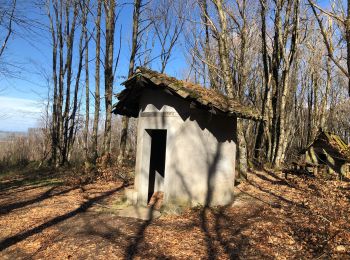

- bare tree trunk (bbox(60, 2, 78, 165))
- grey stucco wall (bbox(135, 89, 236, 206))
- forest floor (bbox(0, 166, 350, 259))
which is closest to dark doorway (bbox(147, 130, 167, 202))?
forest floor (bbox(0, 166, 350, 259))

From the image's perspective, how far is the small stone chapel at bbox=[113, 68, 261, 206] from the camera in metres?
7.51

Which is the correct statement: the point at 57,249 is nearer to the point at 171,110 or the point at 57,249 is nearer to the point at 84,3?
the point at 171,110

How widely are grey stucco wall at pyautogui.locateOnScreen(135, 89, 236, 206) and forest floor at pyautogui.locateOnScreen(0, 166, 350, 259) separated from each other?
0.43 metres

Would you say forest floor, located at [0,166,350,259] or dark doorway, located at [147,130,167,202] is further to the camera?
dark doorway, located at [147,130,167,202]

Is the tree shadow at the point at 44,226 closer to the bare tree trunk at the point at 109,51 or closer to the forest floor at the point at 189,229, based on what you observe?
the forest floor at the point at 189,229

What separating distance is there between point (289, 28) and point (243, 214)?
1229 centimetres

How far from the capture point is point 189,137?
298 inches

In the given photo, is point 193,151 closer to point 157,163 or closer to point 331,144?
point 157,163

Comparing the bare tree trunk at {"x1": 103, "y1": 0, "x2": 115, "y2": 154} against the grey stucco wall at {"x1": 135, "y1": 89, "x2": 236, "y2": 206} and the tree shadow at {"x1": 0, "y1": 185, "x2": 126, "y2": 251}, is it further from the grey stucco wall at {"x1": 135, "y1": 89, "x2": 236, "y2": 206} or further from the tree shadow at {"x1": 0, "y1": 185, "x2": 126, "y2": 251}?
the grey stucco wall at {"x1": 135, "y1": 89, "x2": 236, "y2": 206}

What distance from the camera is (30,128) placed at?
49.2 m

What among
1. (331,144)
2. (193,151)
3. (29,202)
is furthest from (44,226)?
(331,144)

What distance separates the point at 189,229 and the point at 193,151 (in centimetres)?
183

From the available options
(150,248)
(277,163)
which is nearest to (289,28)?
(277,163)

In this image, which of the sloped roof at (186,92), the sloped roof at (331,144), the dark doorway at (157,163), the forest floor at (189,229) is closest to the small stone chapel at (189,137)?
the sloped roof at (186,92)
